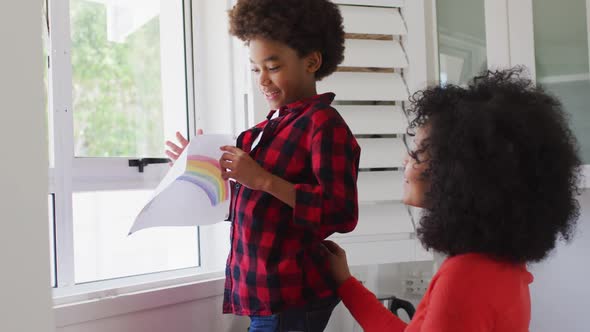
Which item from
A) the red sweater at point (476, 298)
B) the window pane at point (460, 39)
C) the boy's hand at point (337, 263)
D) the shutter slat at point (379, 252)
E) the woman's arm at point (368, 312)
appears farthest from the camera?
the window pane at point (460, 39)

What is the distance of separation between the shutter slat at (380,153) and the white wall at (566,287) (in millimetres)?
A: 669

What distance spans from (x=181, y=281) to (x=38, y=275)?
144 cm

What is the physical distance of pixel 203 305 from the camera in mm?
1556

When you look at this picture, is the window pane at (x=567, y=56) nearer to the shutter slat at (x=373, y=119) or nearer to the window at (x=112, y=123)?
the shutter slat at (x=373, y=119)

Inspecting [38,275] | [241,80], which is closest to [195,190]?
[241,80]

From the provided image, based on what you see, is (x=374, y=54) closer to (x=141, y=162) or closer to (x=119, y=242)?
(x=141, y=162)

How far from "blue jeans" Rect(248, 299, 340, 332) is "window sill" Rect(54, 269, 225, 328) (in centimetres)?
35

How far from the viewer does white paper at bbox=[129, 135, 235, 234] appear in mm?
1087

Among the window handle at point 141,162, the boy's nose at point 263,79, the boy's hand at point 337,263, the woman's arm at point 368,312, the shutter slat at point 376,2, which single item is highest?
the shutter slat at point 376,2

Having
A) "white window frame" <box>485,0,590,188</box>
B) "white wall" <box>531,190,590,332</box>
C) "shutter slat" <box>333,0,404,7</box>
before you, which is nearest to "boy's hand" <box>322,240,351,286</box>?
"shutter slat" <box>333,0,404,7</box>

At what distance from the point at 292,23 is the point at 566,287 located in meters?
1.49

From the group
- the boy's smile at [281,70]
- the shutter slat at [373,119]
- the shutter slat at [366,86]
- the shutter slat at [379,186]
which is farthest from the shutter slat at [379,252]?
the boy's smile at [281,70]

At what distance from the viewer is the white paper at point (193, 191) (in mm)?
1087

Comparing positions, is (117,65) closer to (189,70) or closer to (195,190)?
(189,70)
